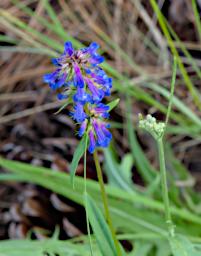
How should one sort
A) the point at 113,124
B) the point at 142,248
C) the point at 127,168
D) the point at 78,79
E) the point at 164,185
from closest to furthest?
the point at 78,79 < the point at 164,185 < the point at 142,248 < the point at 127,168 < the point at 113,124

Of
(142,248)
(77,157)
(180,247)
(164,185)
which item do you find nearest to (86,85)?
(77,157)

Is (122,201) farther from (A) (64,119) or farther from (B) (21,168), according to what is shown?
(A) (64,119)

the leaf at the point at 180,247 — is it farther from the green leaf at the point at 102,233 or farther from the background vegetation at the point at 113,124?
the background vegetation at the point at 113,124

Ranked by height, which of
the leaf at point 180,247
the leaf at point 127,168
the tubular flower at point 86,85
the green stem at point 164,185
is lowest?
the leaf at point 180,247

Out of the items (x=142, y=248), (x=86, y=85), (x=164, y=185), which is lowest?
(x=142, y=248)

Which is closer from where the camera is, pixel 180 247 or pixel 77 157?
pixel 77 157

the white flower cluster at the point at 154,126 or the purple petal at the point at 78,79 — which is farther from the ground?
the purple petal at the point at 78,79

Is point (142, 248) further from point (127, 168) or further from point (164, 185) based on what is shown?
point (164, 185)

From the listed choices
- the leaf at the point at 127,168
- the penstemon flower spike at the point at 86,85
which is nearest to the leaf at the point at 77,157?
the penstemon flower spike at the point at 86,85

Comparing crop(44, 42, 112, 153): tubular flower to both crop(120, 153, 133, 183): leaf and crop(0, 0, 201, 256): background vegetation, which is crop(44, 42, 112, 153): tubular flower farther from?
crop(120, 153, 133, 183): leaf
